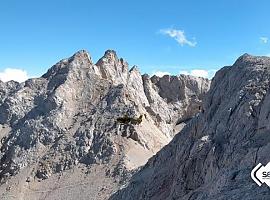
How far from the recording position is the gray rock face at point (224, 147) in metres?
20.8

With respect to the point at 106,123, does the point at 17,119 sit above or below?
above

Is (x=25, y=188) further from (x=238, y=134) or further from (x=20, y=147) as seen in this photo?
(x=238, y=134)

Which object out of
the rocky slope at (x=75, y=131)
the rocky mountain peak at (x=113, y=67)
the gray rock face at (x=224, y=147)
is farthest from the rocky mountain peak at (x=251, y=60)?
the rocky mountain peak at (x=113, y=67)

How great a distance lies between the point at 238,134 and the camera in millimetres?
27891

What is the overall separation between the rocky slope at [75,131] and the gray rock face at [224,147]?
590 inches

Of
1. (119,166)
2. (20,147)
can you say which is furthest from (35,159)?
(119,166)

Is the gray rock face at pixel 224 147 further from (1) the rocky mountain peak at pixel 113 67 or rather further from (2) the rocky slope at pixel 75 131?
(1) the rocky mountain peak at pixel 113 67

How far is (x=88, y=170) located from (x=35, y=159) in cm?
849

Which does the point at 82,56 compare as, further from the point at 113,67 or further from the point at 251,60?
the point at 251,60

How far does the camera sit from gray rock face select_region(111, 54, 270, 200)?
20.8 meters
